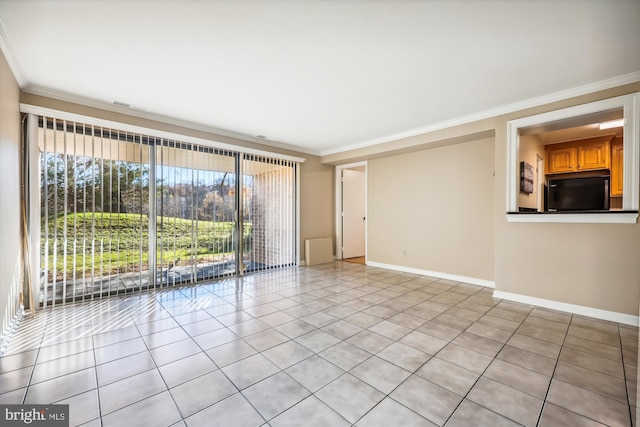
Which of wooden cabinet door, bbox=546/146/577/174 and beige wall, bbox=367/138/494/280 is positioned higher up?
wooden cabinet door, bbox=546/146/577/174

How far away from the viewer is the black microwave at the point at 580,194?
3.98 m

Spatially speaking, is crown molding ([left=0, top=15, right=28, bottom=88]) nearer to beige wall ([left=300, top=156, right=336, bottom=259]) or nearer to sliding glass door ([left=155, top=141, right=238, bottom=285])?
sliding glass door ([left=155, top=141, right=238, bottom=285])

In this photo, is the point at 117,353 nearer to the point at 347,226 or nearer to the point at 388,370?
the point at 388,370

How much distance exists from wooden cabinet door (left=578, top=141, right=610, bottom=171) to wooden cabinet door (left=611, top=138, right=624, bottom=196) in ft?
0.26

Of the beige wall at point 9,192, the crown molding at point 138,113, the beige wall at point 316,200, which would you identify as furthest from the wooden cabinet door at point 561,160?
the beige wall at point 9,192

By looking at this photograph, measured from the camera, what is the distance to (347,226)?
273 inches

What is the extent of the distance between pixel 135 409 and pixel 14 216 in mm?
2576

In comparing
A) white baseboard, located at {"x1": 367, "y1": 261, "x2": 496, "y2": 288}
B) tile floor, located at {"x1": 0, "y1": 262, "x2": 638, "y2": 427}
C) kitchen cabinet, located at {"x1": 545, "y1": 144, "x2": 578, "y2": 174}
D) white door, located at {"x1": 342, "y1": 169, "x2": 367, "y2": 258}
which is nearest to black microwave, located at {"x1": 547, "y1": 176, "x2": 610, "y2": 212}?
kitchen cabinet, located at {"x1": 545, "y1": 144, "x2": 578, "y2": 174}

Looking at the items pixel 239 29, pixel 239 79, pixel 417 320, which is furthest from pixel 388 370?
pixel 239 79

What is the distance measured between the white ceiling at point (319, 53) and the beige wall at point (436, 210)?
106cm

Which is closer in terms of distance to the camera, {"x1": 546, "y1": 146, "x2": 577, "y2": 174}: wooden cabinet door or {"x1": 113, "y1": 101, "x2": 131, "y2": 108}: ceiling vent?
{"x1": 113, "y1": 101, "x2": 131, "y2": 108}: ceiling vent

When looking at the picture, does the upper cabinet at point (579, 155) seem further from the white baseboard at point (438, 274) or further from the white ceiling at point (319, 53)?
the white baseboard at point (438, 274)

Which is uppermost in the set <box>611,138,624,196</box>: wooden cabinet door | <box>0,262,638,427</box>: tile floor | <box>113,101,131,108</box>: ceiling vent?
<box>113,101,131,108</box>: ceiling vent

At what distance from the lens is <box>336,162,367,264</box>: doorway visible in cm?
679
